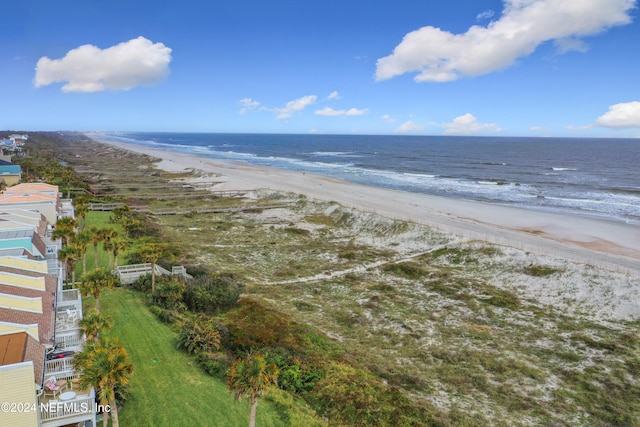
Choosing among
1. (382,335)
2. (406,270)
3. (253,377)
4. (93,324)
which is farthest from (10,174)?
(253,377)

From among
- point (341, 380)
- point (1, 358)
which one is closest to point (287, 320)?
point (341, 380)

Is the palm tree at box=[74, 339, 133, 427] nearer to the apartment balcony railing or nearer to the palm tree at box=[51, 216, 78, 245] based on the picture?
the apartment balcony railing

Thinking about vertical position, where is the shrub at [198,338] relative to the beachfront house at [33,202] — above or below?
below

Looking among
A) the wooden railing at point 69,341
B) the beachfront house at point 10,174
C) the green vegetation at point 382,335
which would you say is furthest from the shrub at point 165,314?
the beachfront house at point 10,174

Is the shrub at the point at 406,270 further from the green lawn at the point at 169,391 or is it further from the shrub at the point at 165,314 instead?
the green lawn at the point at 169,391

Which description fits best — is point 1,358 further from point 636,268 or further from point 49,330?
point 636,268

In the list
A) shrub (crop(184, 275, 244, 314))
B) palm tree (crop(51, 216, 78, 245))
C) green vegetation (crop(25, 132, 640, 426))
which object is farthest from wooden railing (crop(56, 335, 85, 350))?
palm tree (crop(51, 216, 78, 245))
